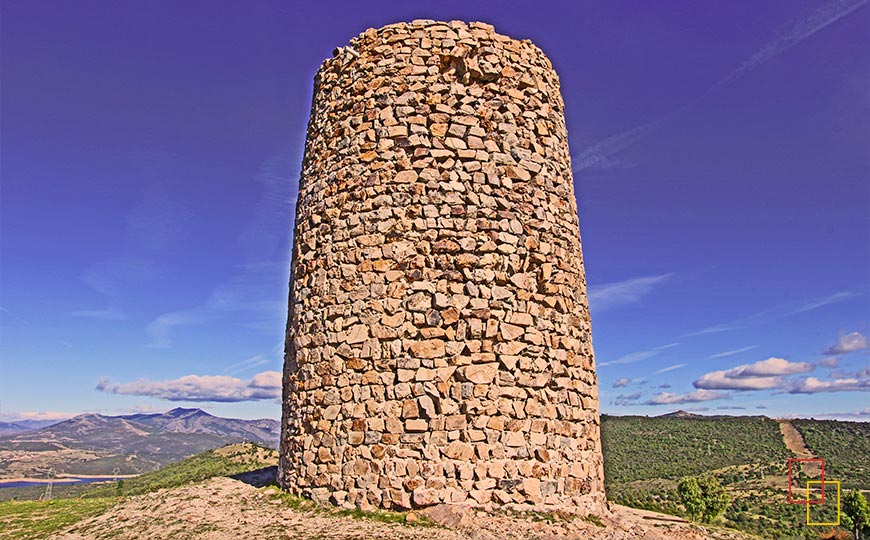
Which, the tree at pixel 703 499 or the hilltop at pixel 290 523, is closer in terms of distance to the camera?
the hilltop at pixel 290 523

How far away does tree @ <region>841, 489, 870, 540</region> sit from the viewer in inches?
1110

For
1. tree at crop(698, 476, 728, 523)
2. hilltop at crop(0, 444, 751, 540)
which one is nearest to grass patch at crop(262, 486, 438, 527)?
hilltop at crop(0, 444, 751, 540)

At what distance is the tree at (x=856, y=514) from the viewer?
28.2m

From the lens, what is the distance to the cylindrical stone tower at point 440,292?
24.8 ft

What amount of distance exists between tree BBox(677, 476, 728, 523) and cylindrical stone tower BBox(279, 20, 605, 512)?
19086 millimetres

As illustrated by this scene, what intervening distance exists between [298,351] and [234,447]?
2301 cm

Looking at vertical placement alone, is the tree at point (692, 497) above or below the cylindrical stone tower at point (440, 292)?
below

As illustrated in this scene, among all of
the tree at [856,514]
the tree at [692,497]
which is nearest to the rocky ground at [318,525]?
the tree at [692,497]

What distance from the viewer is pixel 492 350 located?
7832 millimetres

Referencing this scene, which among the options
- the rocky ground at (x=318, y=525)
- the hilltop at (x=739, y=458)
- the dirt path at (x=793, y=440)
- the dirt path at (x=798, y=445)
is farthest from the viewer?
the dirt path at (x=793, y=440)

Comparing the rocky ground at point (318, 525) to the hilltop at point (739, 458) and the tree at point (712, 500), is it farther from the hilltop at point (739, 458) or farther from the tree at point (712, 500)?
the hilltop at point (739, 458)

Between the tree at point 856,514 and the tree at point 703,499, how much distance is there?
25.7 feet

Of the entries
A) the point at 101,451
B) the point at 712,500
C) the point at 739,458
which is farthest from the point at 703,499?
the point at 101,451

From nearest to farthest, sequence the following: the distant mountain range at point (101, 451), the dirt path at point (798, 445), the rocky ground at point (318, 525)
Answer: the rocky ground at point (318, 525), the dirt path at point (798, 445), the distant mountain range at point (101, 451)
